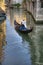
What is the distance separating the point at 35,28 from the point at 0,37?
6767mm

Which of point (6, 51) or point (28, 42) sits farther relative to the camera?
point (28, 42)

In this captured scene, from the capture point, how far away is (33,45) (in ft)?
75.4

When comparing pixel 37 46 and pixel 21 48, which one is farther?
pixel 37 46

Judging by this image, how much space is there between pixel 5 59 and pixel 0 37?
7.75 meters

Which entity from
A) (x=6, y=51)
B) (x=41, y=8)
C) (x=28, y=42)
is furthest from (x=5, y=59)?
(x=41, y=8)

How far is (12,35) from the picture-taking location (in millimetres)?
27609

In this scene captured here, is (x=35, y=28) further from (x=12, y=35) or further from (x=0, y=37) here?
(x=0, y=37)

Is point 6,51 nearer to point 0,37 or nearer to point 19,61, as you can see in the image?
point 19,61

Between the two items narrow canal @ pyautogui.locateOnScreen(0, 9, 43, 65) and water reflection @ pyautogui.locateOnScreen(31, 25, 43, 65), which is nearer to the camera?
narrow canal @ pyautogui.locateOnScreen(0, 9, 43, 65)

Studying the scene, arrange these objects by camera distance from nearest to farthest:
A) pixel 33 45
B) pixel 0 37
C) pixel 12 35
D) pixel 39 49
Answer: pixel 39 49 < pixel 33 45 < pixel 0 37 < pixel 12 35

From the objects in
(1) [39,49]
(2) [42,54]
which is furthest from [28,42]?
(2) [42,54]

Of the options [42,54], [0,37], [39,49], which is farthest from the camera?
[0,37]

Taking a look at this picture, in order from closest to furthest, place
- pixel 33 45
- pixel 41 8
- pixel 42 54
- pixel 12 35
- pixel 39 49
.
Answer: pixel 42 54 < pixel 39 49 < pixel 33 45 < pixel 12 35 < pixel 41 8

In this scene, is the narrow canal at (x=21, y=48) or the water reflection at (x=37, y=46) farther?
the water reflection at (x=37, y=46)
